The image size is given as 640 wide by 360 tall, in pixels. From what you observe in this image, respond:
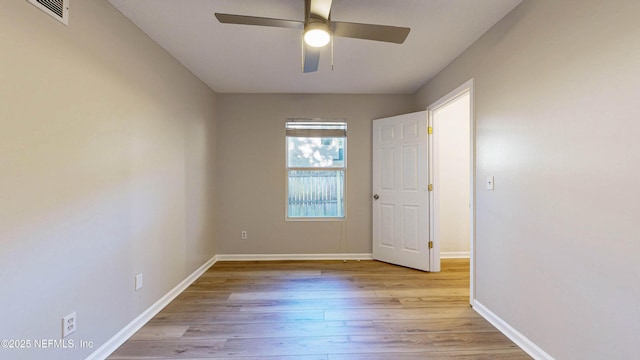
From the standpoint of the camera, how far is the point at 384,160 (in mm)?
Answer: 3574

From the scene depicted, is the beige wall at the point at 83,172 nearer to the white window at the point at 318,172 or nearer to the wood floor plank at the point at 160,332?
the wood floor plank at the point at 160,332

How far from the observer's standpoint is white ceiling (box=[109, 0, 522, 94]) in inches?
71.4

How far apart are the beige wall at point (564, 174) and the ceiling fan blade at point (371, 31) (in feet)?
2.93

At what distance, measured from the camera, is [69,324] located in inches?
56.3

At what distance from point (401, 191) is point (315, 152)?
133 centimetres

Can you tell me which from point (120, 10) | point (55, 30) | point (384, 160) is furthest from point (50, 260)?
point (384, 160)

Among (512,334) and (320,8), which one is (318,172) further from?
(512,334)

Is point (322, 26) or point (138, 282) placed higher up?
point (322, 26)

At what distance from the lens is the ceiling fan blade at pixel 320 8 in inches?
59.0

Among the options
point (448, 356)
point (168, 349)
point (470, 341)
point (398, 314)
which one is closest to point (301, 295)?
point (398, 314)

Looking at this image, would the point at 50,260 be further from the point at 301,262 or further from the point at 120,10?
the point at 301,262

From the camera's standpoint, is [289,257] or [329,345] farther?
[289,257]

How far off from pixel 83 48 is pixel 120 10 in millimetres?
518

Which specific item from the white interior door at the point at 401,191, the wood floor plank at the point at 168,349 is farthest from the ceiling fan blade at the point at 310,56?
the wood floor plank at the point at 168,349
